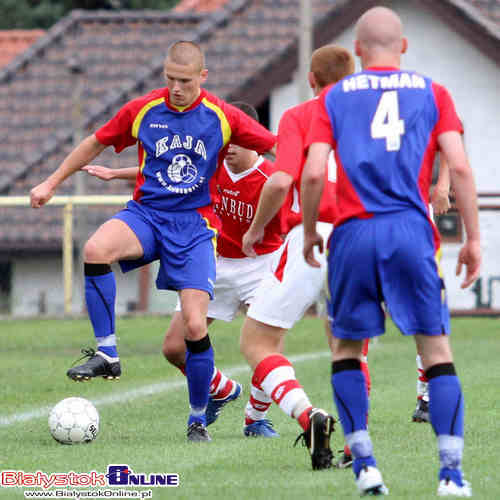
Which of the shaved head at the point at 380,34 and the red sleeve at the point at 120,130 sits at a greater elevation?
the shaved head at the point at 380,34

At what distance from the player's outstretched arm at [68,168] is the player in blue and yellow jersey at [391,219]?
9.14 feet

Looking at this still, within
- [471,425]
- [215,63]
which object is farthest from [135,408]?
[215,63]

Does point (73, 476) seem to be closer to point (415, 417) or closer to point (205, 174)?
point (205, 174)

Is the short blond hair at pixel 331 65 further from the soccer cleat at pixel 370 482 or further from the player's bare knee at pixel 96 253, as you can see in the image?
the soccer cleat at pixel 370 482

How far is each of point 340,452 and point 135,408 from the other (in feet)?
9.80

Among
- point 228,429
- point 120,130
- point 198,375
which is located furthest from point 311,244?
point 228,429

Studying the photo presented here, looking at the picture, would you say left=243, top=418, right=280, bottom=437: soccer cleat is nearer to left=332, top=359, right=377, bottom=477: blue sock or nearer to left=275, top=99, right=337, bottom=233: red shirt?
left=275, top=99, right=337, bottom=233: red shirt

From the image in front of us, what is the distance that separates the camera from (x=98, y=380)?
11.3 metres

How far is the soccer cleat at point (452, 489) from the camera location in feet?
16.3

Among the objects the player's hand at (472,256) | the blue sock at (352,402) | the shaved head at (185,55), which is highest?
the shaved head at (185,55)

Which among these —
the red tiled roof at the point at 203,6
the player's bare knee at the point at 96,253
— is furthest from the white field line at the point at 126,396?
the red tiled roof at the point at 203,6

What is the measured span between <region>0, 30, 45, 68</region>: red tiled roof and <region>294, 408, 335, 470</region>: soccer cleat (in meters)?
30.9

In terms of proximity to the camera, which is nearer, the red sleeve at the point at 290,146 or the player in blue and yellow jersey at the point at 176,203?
the red sleeve at the point at 290,146

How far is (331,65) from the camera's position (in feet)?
20.6
